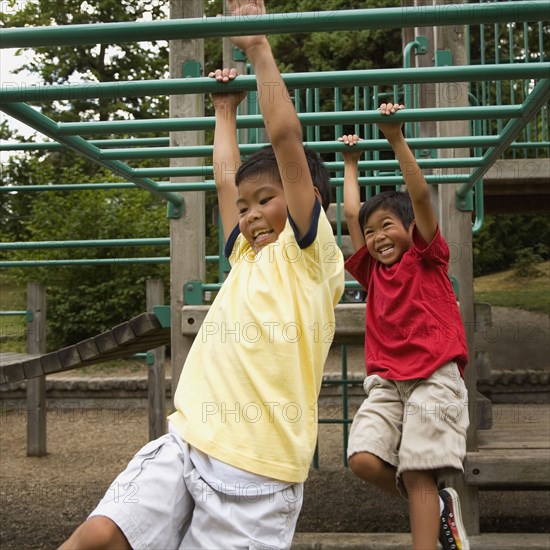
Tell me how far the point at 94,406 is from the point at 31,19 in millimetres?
8072

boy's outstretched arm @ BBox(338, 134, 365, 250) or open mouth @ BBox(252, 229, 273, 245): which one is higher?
boy's outstretched arm @ BBox(338, 134, 365, 250)

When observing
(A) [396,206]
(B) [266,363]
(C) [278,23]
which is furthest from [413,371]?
(C) [278,23]

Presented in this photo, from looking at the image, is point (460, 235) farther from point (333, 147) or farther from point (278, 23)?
point (278, 23)

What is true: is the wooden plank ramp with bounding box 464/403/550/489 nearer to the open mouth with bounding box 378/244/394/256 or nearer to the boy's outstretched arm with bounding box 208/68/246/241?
the open mouth with bounding box 378/244/394/256

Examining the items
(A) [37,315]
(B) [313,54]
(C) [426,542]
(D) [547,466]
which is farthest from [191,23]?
(B) [313,54]

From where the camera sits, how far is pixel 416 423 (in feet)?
8.27

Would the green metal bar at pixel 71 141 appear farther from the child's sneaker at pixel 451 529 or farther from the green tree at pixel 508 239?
the green tree at pixel 508 239

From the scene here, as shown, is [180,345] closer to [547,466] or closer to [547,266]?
[547,466]

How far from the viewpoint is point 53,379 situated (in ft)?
28.7

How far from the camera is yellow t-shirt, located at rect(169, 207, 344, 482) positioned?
62.1 inches

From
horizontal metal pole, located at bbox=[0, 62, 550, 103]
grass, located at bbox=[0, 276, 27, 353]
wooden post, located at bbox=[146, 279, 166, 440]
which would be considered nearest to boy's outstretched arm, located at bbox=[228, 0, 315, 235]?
horizontal metal pole, located at bbox=[0, 62, 550, 103]

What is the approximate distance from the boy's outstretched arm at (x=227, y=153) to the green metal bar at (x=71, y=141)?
49 cm

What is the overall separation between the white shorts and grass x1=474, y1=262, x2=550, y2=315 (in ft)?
28.6

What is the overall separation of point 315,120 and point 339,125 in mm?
588
